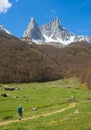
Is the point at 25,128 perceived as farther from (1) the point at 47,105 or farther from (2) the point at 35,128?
(1) the point at 47,105

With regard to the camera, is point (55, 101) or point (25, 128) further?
point (55, 101)

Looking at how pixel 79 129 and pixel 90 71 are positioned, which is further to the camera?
pixel 90 71

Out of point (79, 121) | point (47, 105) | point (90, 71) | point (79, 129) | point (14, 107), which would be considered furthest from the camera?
point (90, 71)

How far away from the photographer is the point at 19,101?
325ft

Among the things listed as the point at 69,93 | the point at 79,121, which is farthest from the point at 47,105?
the point at 79,121

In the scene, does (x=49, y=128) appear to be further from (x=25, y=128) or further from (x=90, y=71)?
(x=90, y=71)

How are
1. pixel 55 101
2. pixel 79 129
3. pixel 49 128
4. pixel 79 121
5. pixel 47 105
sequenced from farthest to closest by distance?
pixel 55 101
pixel 47 105
pixel 79 121
pixel 49 128
pixel 79 129

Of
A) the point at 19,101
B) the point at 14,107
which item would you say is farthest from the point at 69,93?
the point at 14,107

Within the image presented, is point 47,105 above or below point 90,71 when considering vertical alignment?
below

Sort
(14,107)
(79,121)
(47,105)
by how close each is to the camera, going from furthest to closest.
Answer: (47,105) < (14,107) < (79,121)

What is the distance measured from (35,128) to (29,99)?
6797cm

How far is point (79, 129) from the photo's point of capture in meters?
34.3

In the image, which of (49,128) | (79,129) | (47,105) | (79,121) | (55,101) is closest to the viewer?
(79,129)

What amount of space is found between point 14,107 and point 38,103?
415 inches
